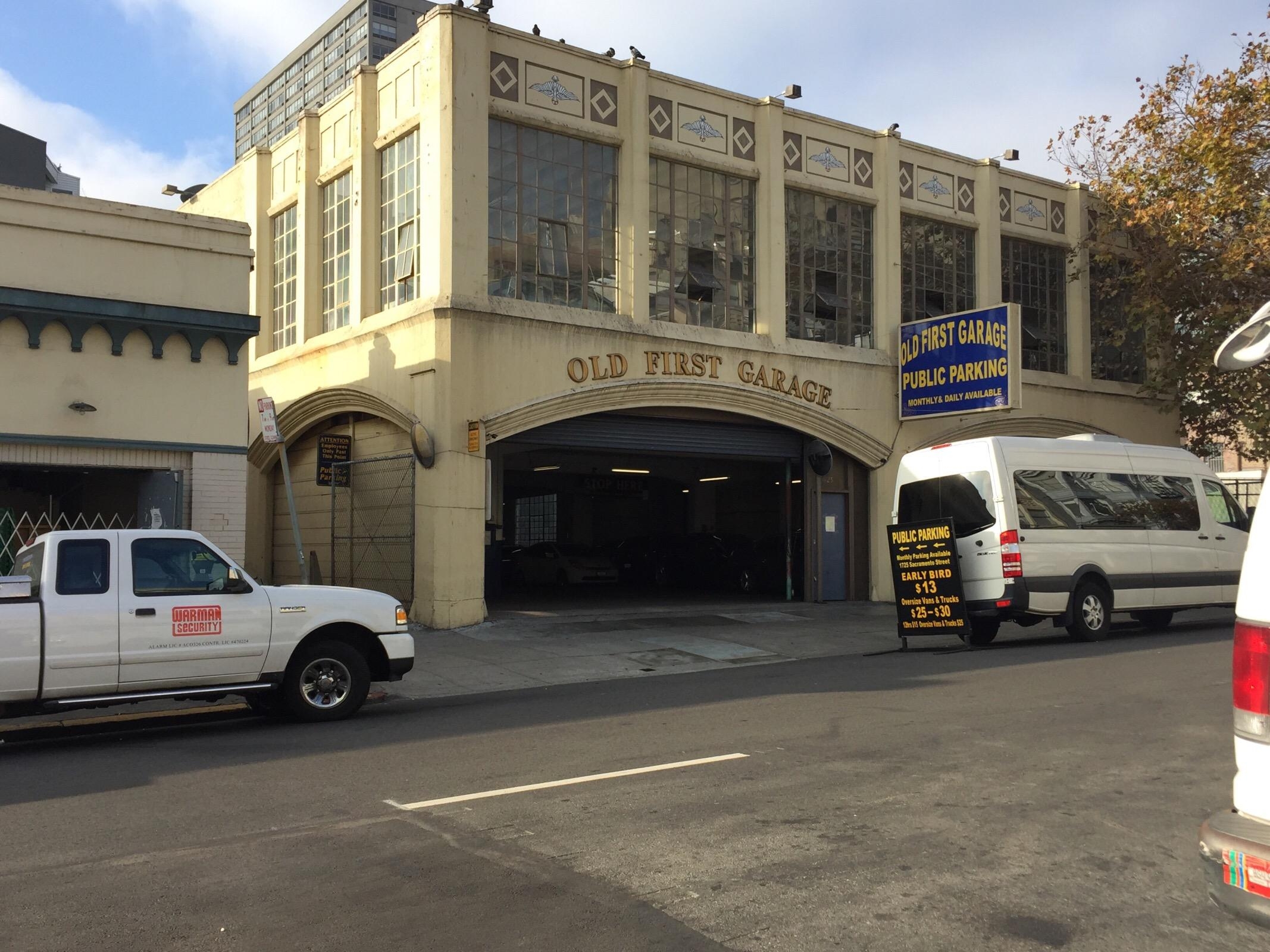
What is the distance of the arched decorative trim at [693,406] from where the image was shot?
60.2 feet

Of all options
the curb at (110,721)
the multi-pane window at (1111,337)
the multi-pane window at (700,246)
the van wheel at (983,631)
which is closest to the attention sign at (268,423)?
the curb at (110,721)

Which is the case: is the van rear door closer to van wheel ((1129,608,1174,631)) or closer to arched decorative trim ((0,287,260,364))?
van wheel ((1129,608,1174,631))

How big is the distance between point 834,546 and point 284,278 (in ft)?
40.9

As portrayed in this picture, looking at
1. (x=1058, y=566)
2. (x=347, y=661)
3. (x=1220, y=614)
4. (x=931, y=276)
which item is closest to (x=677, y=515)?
(x=931, y=276)

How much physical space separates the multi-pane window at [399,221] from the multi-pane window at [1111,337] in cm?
1576

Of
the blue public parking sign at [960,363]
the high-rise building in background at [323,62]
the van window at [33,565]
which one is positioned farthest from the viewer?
the high-rise building in background at [323,62]

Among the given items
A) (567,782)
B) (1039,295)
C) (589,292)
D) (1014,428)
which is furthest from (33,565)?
(1039,295)

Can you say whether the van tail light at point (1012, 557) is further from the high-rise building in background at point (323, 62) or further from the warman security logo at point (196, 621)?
the high-rise building in background at point (323, 62)

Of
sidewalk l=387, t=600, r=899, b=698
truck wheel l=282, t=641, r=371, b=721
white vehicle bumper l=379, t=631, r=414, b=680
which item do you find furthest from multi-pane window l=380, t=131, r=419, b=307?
truck wheel l=282, t=641, r=371, b=721

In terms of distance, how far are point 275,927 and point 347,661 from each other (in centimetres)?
572

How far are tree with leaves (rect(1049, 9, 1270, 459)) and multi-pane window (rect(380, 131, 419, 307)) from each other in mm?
14047

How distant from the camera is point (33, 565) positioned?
9461mm

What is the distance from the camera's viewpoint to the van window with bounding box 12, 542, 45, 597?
9.12m

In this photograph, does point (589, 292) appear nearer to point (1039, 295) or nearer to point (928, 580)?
point (928, 580)
